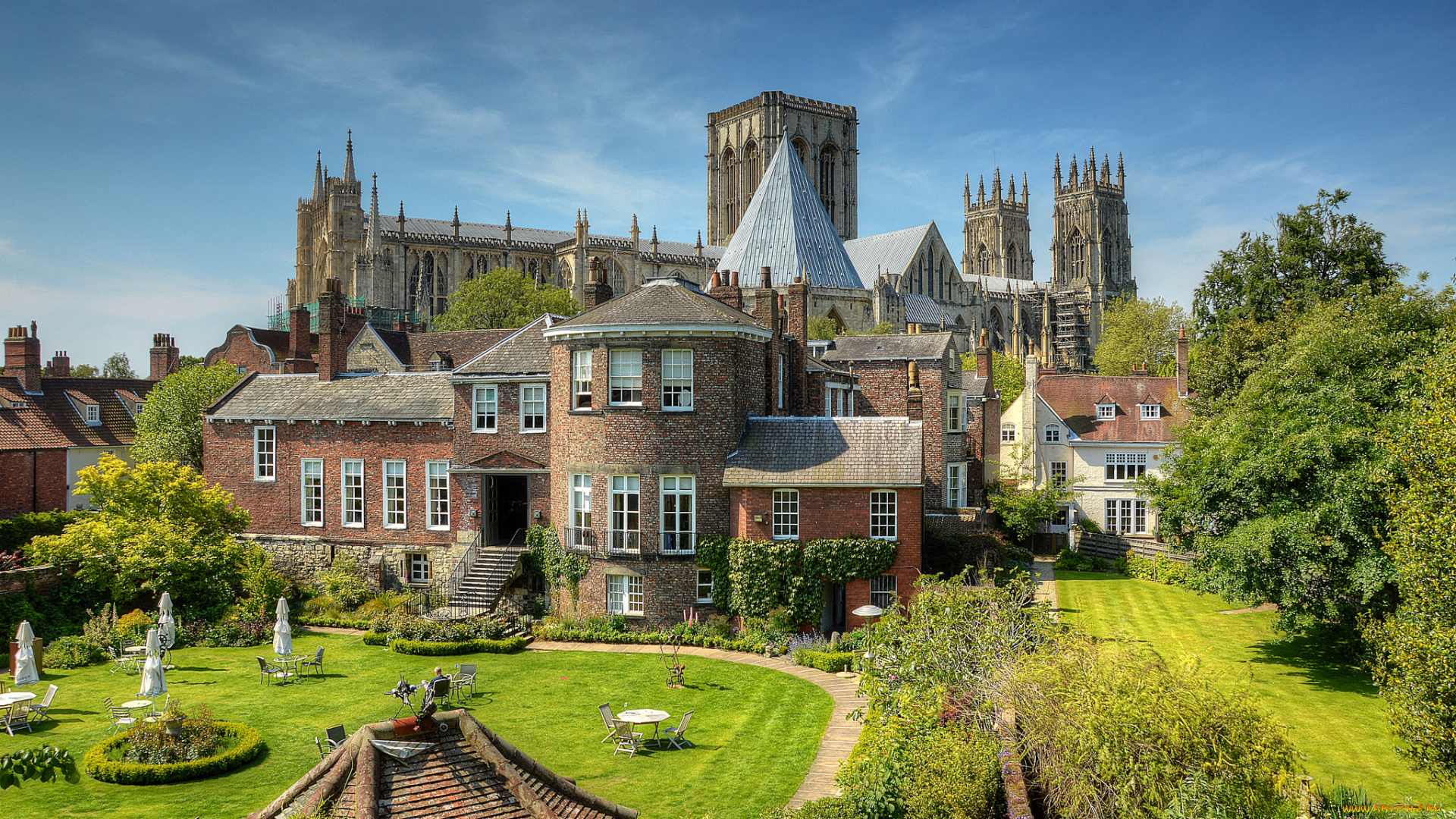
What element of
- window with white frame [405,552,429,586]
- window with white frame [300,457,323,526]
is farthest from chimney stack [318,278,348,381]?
window with white frame [405,552,429,586]

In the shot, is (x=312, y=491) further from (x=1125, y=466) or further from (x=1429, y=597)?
(x=1125, y=466)

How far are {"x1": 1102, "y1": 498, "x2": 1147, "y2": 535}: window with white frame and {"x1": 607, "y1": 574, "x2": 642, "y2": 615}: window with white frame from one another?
87.7 ft

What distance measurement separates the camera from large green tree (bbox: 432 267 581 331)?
242 ft

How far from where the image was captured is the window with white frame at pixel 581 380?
28.6 m

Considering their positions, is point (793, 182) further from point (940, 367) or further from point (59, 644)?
point (59, 644)

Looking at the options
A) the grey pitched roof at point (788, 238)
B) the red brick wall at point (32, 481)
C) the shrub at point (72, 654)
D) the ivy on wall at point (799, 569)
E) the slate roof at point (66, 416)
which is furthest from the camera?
the grey pitched roof at point (788, 238)

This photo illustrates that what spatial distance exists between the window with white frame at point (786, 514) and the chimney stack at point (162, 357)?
51.0 meters

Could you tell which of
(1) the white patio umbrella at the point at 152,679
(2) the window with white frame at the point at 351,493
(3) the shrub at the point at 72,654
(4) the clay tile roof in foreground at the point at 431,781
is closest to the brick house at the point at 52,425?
(2) the window with white frame at the point at 351,493

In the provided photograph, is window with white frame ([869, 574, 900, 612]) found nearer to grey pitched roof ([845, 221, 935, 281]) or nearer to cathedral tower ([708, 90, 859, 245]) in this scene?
grey pitched roof ([845, 221, 935, 281])

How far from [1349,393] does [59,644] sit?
33362 millimetres

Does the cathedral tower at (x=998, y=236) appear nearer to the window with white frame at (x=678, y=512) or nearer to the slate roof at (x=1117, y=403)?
the slate roof at (x=1117, y=403)

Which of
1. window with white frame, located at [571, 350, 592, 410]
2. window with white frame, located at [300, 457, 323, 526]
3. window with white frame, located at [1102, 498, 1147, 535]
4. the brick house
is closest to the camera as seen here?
window with white frame, located at [571, 350, 592, 410]

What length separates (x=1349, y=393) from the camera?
76.4 ft

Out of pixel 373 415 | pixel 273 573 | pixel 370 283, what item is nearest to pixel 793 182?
pixel 370 283
